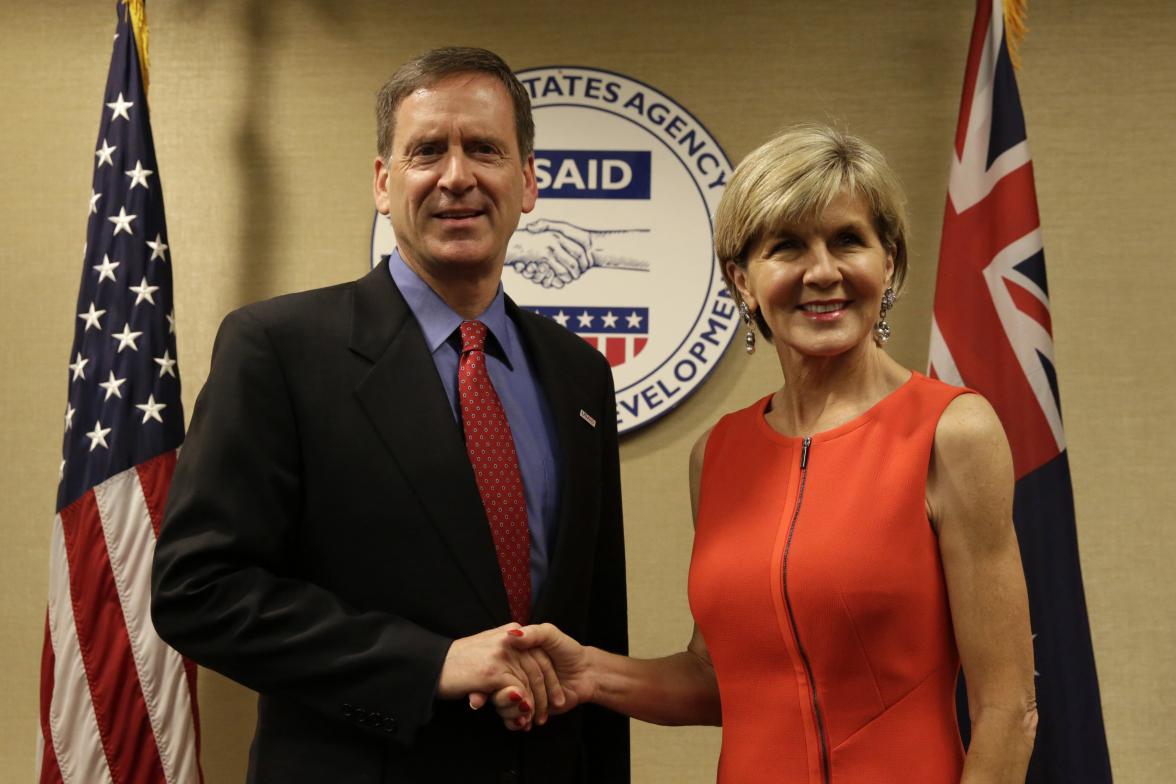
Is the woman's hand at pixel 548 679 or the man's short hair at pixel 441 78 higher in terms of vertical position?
the man's short hair at pixel 441 78

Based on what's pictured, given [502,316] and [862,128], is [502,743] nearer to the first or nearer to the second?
[502,316]

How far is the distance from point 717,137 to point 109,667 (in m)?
1.89

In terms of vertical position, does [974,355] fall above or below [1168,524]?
above

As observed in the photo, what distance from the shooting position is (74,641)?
2584 millimetres

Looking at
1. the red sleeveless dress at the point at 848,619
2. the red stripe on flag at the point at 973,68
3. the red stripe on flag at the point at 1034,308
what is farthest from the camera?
the red stripe on flag at the point at 973,68

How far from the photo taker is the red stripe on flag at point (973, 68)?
269cm

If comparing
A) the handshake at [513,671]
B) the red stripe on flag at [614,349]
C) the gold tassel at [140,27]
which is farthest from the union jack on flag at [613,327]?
the handshake at [513,671]

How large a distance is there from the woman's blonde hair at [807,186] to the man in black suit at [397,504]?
1.20ft

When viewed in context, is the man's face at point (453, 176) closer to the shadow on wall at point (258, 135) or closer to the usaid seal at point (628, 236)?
the usaid seal at point (628, 236)

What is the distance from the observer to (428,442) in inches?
62.5

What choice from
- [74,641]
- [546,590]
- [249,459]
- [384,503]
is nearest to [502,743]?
[546,590]

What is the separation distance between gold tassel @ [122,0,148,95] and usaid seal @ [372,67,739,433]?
2.34 ft

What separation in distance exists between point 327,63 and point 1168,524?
239 centimetres

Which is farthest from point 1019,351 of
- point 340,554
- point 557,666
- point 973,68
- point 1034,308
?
point 340,554
